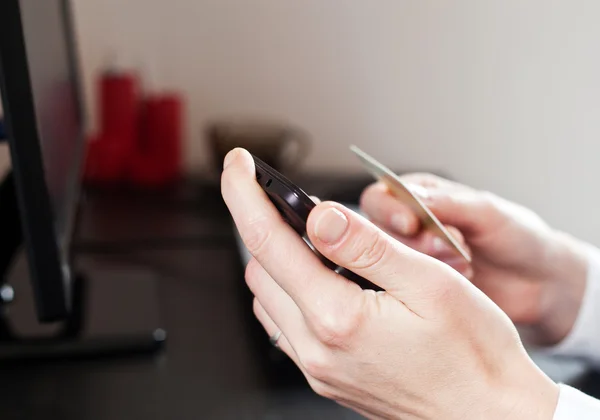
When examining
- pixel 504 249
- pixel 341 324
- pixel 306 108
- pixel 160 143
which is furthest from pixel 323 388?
pixel 306 108

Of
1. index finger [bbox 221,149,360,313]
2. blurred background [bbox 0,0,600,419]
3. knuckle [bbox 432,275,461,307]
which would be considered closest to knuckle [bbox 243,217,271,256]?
index finger [bbox 221,149,360,313]

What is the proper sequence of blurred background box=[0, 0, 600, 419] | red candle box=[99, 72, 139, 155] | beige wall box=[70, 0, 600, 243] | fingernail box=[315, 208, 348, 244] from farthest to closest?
beige wall box=[70, 0, 600, 243]
red candle box=[99, 72, 139, 155]
blurred background box=[0, 0, 600, 419]
fingernail box=[315, 208, 348, 244]

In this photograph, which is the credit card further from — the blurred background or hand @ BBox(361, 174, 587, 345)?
the blurred background

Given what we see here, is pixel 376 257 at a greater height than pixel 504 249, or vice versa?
pixel 376 257

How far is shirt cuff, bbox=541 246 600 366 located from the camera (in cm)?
75

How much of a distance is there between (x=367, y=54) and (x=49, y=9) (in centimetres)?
79

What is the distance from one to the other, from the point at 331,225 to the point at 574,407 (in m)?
0.24

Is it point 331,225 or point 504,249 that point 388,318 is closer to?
point 331,225

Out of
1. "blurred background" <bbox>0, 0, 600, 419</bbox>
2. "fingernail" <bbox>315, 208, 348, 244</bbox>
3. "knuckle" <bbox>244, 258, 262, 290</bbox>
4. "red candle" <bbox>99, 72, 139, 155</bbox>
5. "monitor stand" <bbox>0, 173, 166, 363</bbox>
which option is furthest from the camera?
"red candle" <bbox>99, 72, 139, 155</bbox>

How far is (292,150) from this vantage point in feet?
4.45

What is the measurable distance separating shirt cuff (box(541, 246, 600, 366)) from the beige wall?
750mm

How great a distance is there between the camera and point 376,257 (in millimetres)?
436

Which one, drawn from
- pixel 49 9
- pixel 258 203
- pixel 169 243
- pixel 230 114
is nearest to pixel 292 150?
pixel 230 114

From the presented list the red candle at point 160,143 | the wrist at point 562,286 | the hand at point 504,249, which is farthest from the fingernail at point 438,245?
the red candle at point 160,143
